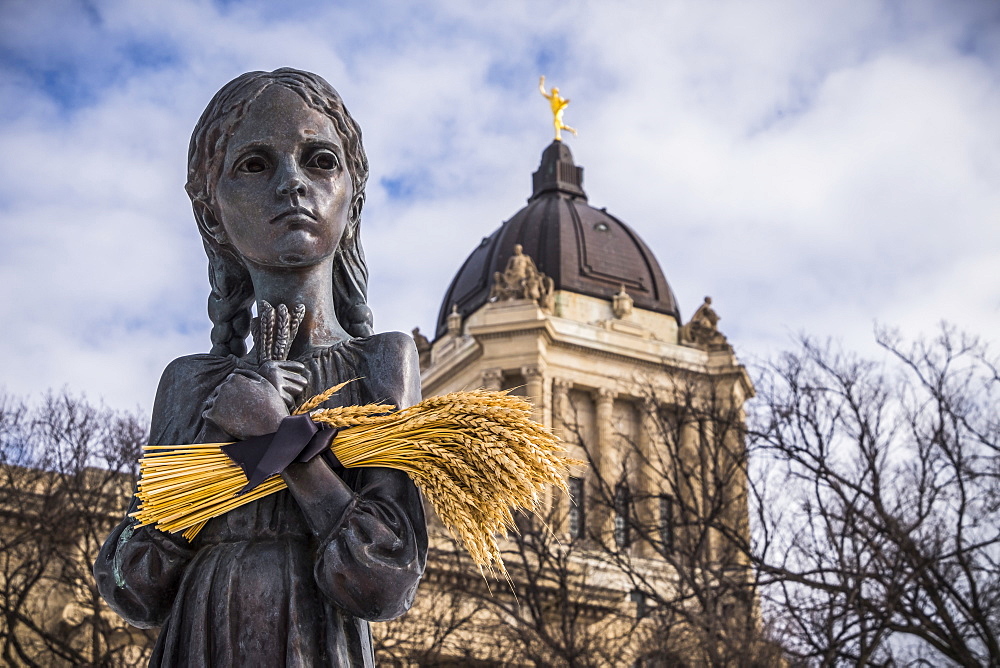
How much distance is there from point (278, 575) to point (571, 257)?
6546 cm

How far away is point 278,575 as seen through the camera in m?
3.50

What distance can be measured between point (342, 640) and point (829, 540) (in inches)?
902

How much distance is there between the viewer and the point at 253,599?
3.46 meters

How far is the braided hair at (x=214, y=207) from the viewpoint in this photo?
408cm

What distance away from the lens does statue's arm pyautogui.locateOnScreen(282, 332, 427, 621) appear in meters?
3.37

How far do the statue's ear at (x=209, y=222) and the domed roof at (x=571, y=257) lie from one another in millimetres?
61664

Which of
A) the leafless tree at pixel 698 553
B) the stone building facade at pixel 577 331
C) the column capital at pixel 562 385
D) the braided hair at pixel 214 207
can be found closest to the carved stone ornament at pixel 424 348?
the stone building facade at pixel 577 331

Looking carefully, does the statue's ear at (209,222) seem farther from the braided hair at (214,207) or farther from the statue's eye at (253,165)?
the statue's eye at (253,165)

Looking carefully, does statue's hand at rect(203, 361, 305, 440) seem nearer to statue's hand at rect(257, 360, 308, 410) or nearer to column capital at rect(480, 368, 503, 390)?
statue's hand at rect(257, 360, 308, 410)

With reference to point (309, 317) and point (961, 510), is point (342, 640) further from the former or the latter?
point (961, 510)

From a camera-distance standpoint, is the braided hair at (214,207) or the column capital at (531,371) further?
the column capital at (531,371)

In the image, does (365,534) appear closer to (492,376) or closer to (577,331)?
(492,376)

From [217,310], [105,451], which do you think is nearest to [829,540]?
[105,451]

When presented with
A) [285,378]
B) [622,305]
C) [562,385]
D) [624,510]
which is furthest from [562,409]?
[285,378]
